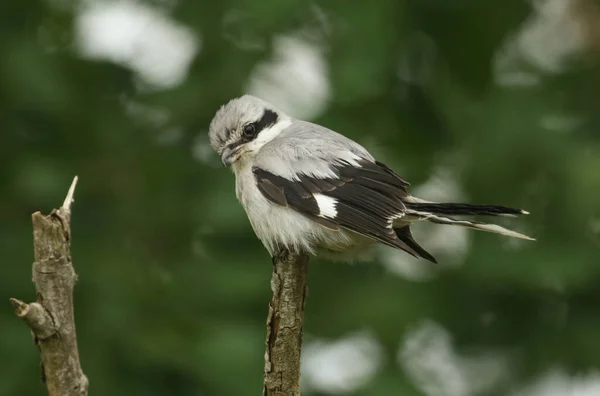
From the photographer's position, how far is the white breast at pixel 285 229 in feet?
12.3

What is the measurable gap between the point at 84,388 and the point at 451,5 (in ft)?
12.5

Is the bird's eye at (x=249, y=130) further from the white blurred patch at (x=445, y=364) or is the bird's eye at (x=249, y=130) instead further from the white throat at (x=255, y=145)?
the white blurred patch at (x=445, y=364)

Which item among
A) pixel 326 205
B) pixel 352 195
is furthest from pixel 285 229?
pixel 352 195

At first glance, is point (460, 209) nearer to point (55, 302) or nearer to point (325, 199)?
point (325, 199)

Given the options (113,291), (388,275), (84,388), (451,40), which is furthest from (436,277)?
(84,388)

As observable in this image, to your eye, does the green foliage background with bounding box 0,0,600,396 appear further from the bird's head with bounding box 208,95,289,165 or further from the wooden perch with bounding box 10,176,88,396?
the wooden perch with bounding box 10,176,88,396

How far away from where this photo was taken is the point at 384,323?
551 cm

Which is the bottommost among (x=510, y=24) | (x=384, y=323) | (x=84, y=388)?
(x=84, y=388)

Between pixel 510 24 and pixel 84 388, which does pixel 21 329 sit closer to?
pixel 84 388

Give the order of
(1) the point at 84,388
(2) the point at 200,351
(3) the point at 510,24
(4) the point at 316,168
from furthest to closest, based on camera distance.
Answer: (3) the point at 510,24 → (2) the point at 200,351 → (4) the point at 316,168 → (1) the point at 84,388

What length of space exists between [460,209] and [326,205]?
0.52 meters

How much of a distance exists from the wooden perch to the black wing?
3.75ft

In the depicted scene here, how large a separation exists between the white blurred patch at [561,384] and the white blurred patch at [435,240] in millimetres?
973

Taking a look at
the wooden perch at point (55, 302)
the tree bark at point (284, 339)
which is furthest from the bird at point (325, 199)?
the wooden perch at point (55, 302)
